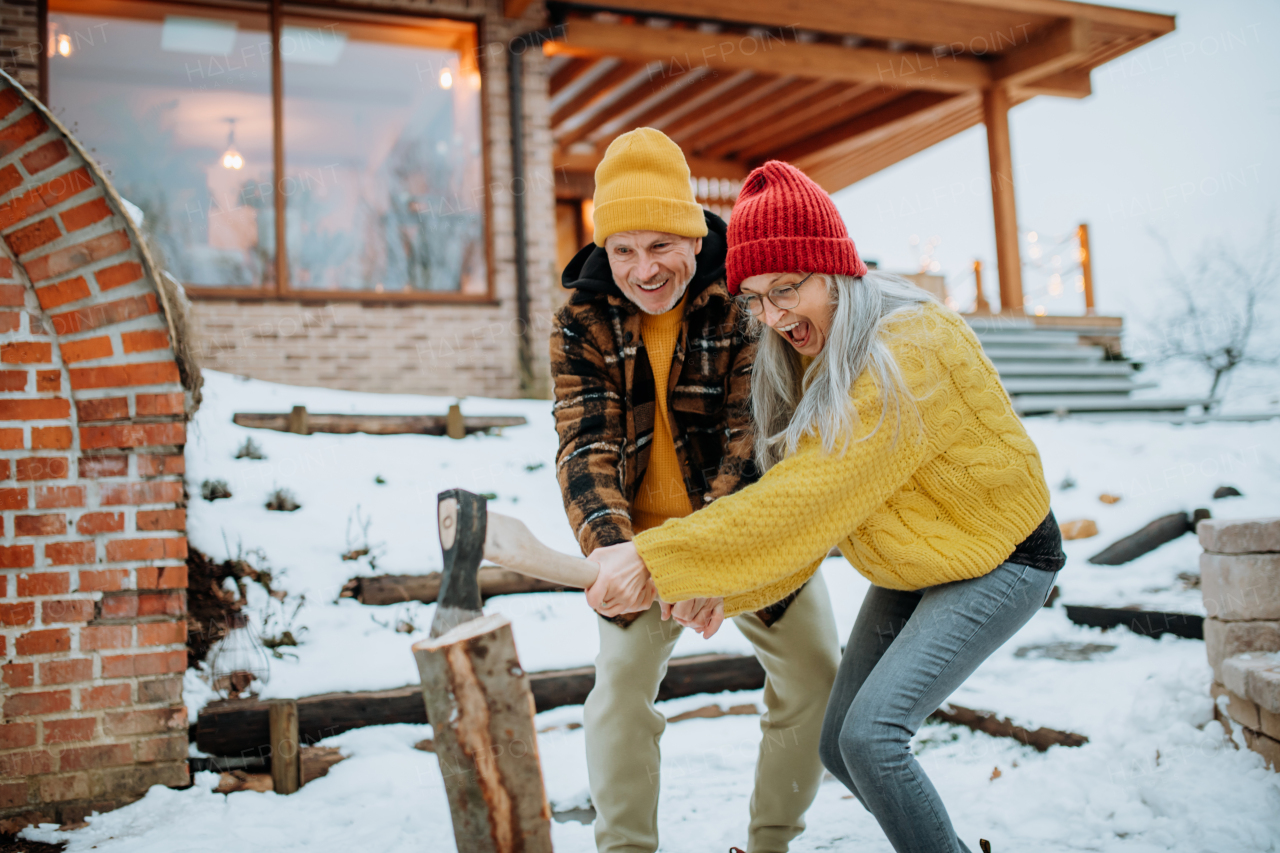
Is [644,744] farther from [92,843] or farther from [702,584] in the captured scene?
[92,843]

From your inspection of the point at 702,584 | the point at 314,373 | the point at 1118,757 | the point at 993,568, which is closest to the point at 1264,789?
the point at 1118,757

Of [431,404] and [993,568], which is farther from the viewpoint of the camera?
[431,404]

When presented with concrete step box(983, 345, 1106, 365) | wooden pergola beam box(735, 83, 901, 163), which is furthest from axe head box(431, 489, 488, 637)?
wooden pergola beam box(735, 83, 901, 163)

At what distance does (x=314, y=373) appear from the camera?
676 centimetres

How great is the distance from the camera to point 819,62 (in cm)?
878

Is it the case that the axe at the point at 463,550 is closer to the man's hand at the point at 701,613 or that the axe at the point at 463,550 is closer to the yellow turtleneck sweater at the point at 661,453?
the man's hand at the point at 701,613

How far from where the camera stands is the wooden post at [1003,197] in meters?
9.59

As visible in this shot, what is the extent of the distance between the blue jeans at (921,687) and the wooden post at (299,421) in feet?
12.6

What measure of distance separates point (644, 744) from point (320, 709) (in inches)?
61.6

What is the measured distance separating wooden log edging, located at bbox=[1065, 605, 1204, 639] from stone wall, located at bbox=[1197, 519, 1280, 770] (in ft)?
2.88

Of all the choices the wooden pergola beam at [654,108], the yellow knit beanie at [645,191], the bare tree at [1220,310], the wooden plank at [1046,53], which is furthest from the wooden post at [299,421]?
the bare tree at [1220,310]

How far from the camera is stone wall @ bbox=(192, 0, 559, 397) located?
6.66 m

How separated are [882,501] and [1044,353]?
7885mm

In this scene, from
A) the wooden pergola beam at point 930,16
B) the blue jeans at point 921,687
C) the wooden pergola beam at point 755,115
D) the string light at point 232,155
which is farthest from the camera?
the wooden pergola beam at point 755,115
